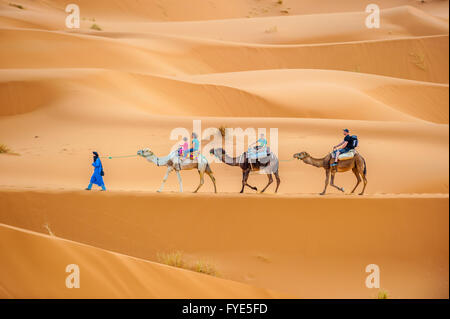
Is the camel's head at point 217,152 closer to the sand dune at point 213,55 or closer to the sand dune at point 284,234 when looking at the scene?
the sand dune at point 284,234

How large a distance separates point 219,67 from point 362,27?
15277mm

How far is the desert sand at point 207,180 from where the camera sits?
11086 millimetres

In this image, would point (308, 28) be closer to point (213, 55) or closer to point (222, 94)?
point (213, 55)

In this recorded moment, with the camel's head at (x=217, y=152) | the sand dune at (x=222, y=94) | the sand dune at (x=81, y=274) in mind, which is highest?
the sand dune at (x=222, y=94)

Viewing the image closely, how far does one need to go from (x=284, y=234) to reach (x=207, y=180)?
6215mm

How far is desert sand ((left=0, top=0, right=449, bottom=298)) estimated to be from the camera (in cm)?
1109

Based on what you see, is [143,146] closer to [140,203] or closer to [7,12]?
[140,203]

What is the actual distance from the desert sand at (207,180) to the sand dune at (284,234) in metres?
0.03

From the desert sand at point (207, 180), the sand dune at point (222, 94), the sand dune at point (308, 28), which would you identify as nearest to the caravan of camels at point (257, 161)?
the desert sand at point (207, 180)

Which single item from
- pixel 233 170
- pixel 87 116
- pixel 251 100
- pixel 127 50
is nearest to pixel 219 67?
pixel 127 50

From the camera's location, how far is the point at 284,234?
47.1 ft

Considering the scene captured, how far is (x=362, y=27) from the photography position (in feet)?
175

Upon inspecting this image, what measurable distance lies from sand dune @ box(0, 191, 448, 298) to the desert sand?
3cm

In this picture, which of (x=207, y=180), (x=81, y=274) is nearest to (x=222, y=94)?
(x=207, y=180)
